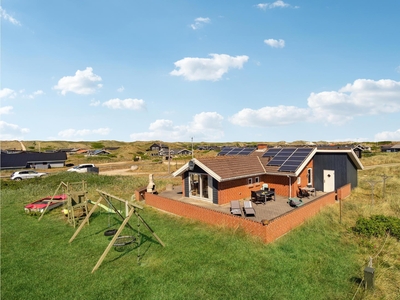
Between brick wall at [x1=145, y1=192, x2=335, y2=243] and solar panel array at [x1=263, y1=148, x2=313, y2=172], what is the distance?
3386 mm

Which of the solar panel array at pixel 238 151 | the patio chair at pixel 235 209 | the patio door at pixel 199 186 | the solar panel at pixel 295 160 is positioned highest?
the solar panel array at pixel 238 151

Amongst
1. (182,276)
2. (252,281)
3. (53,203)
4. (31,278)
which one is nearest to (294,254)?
(252,281)

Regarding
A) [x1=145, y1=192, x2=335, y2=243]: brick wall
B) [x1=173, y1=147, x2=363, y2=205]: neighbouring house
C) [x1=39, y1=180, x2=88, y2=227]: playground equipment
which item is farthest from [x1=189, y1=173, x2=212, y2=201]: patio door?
[x1=39, y1=180, x2=88, y2=227]: playground equipment

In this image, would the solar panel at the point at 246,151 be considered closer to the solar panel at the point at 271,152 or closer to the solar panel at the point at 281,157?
the solar panel at the point at 271,152

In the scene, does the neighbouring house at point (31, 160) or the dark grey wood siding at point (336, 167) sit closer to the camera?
the dark grey wood siding at point (336, 167)

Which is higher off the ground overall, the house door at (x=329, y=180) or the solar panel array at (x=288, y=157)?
the solar panel array at (x=288, y=157)

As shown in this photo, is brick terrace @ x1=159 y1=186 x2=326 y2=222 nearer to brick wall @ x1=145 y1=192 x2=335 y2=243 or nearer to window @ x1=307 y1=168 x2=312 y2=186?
brick wall @ x1=145 y1=192 x2=335 y2=243

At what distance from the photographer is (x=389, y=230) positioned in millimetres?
12000

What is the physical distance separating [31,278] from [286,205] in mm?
14604

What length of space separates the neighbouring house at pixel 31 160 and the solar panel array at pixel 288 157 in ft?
195

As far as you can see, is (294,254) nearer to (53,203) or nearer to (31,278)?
(31,278)

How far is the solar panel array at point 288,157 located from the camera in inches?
762

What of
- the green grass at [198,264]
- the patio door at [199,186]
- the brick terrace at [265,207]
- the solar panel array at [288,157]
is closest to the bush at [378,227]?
the green grass at [198,264]

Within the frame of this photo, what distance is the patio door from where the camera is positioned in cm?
1841
